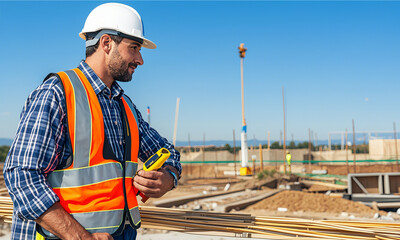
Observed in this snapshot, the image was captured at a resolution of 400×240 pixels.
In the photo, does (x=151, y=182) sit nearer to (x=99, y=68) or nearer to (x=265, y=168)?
(x=99, y=68)

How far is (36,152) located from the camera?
1.33 meters

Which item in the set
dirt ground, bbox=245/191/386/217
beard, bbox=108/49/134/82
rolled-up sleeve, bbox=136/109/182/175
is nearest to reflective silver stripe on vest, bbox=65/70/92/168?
beard, bbox=108/49/134/82

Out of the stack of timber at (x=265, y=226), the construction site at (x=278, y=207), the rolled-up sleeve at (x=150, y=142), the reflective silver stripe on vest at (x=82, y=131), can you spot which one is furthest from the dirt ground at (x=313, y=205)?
the reflective silver stripe on vest at (x=82, y=131)

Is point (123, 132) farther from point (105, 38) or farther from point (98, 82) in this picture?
point (105, 38)

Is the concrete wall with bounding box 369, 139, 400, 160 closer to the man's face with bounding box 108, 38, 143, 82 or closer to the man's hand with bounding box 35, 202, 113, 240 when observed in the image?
the man's face with bounding box 108, 38, 143, 82

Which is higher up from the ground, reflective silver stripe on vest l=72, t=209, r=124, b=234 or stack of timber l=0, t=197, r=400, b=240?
reflective silver stripe on vest l=72, t=209, r=124, b=234

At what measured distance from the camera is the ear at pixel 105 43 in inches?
65.7

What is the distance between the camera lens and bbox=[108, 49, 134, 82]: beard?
1.67 metres

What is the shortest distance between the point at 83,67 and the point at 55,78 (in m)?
0.22

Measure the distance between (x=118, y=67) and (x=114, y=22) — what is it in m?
0.20

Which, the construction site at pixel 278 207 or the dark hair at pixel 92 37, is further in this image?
the construction site at pixel 278 207

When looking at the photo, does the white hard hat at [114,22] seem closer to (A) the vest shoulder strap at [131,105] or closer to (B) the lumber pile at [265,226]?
(A) the vest shoulder strap at [131,105]

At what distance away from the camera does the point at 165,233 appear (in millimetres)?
3447

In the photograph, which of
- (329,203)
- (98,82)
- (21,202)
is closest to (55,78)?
(98,82)
